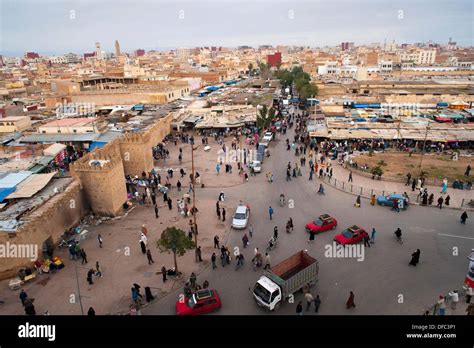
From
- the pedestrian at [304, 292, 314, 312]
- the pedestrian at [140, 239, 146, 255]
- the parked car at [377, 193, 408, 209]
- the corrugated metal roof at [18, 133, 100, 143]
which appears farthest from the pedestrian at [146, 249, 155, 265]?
the corrugated metal roof at [18, 133, 100, 143]

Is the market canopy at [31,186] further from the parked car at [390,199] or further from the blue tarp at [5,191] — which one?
the parked car at [390,199]

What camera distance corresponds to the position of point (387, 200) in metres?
17.2

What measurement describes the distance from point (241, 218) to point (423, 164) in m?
14.8

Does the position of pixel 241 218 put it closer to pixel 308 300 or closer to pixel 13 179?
pixel 308 300

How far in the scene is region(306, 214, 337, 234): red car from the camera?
49.1 ft

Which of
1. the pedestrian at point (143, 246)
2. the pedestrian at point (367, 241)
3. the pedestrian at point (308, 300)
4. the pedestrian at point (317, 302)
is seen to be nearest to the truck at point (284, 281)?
the pedestrian at point (308, 300)

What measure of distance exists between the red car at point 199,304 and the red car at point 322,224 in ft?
19.8

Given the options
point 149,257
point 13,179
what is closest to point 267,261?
point 149,257

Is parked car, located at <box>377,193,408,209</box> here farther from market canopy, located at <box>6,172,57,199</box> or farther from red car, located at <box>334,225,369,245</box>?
market canopy, located at <box>6,172,57,199</box>

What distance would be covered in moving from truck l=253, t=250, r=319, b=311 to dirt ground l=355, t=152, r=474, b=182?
1227 centimetres

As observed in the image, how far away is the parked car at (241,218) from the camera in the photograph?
1558 cm
